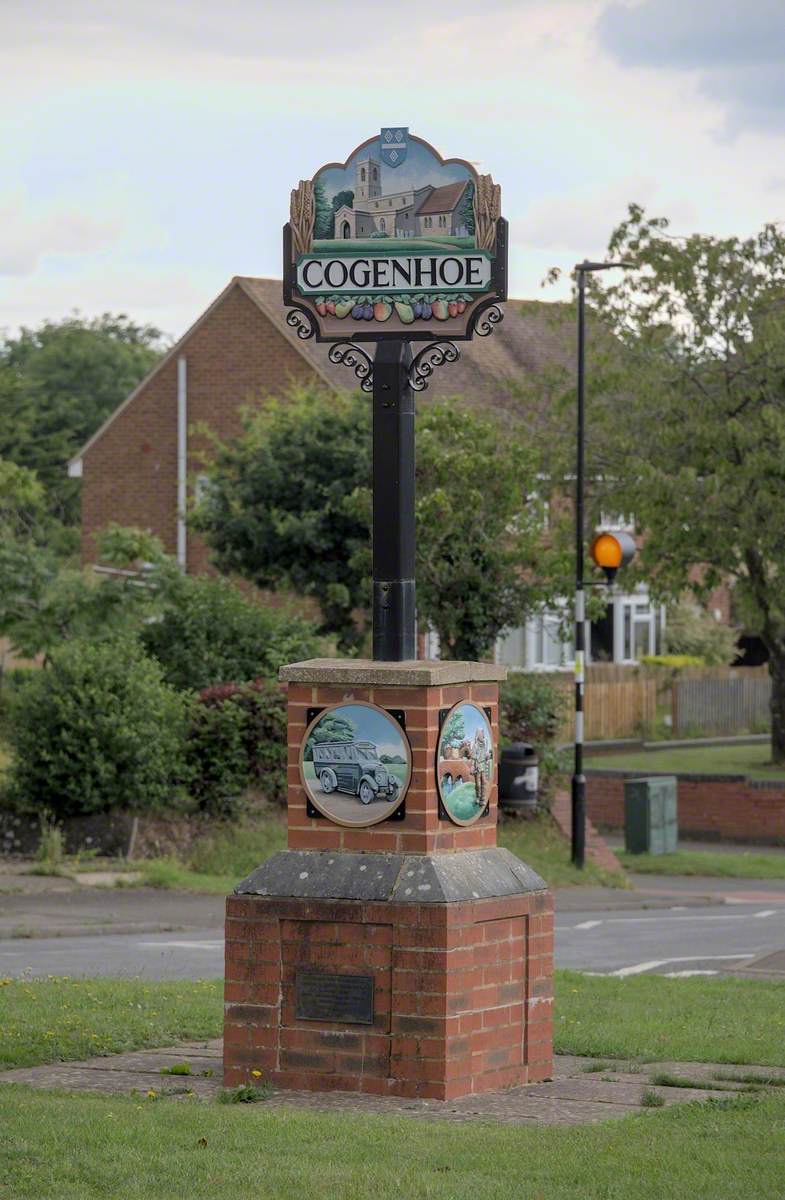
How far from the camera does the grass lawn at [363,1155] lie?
6.55 metres

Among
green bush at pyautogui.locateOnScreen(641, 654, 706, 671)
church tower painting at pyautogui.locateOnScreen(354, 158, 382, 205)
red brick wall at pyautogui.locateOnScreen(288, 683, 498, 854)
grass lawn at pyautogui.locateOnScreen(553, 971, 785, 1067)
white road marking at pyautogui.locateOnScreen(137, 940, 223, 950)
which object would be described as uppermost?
church tower painting at pyautogui.locateOnScreen(354, 158, 382, 205)

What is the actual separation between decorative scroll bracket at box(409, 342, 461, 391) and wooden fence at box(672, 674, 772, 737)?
39.9 metres

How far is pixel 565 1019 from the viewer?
11.6 m

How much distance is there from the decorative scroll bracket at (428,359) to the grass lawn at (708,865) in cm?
2074

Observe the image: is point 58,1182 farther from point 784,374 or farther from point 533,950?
point 784,374

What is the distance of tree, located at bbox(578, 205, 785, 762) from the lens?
33438 millimetres

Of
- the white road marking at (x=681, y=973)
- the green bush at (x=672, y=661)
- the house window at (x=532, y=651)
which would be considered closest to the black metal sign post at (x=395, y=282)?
the white road marking at (x=681, y=973)

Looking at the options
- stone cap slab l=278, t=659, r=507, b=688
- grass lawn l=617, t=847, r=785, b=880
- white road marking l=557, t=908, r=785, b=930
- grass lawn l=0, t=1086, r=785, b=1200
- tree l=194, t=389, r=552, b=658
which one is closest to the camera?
grass lawn l=0, t=1086, r=785, b=1200

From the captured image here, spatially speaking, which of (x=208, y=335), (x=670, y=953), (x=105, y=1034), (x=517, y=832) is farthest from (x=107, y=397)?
(x=105, y=1034)

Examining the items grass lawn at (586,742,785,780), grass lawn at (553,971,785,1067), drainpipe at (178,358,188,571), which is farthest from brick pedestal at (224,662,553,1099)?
drainpipe at (178,358,188,571)

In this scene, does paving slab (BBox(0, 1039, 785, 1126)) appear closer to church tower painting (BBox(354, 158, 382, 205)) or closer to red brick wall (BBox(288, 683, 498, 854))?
red brick wall (BBox(288, 683, 498, 854))

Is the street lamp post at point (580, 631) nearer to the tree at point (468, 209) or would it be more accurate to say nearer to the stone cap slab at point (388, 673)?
the tree at point (468, 209)

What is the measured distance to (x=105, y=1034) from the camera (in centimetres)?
1034

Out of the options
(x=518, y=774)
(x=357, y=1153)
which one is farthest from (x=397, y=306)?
(x=518, y=774)
